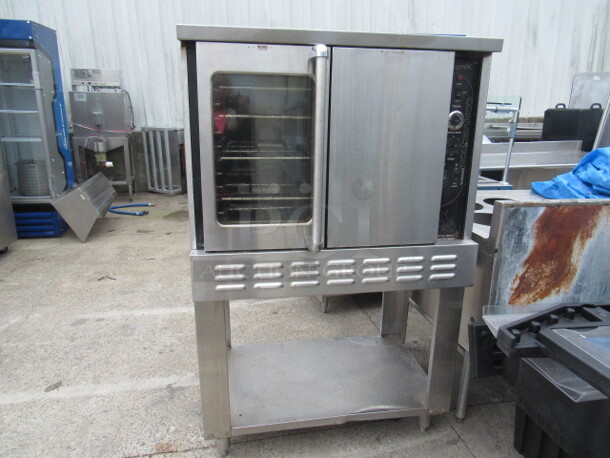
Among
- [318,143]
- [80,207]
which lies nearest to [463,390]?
[318,143]


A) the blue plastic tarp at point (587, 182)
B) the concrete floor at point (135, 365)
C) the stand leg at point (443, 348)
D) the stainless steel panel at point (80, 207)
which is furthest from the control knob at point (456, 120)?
the stainless steel panel at point (80, 207)

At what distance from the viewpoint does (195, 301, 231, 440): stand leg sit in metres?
1.41

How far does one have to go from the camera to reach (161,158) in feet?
19.7

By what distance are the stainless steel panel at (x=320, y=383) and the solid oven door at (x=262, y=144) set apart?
74cm

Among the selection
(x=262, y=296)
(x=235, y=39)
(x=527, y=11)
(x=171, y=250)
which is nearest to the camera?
(x=235, y=39)

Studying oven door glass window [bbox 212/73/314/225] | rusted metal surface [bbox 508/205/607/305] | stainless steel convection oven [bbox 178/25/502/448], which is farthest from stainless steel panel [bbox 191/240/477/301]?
rusted metal surface [bbox 508/205/607/305]

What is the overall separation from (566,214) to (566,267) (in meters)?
0.22

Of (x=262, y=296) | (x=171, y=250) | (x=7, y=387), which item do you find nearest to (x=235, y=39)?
(x=262, y=296)

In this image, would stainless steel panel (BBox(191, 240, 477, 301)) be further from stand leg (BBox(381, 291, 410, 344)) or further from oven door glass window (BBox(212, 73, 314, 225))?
stand leg (BBox(381, 291, 410, 344))

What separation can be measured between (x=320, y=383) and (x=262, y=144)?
1.12 m

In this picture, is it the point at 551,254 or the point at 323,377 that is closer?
the point at 551,254

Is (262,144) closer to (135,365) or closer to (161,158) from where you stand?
(135,365)

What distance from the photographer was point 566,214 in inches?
59.4

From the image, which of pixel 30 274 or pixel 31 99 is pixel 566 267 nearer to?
pixel 30 274
